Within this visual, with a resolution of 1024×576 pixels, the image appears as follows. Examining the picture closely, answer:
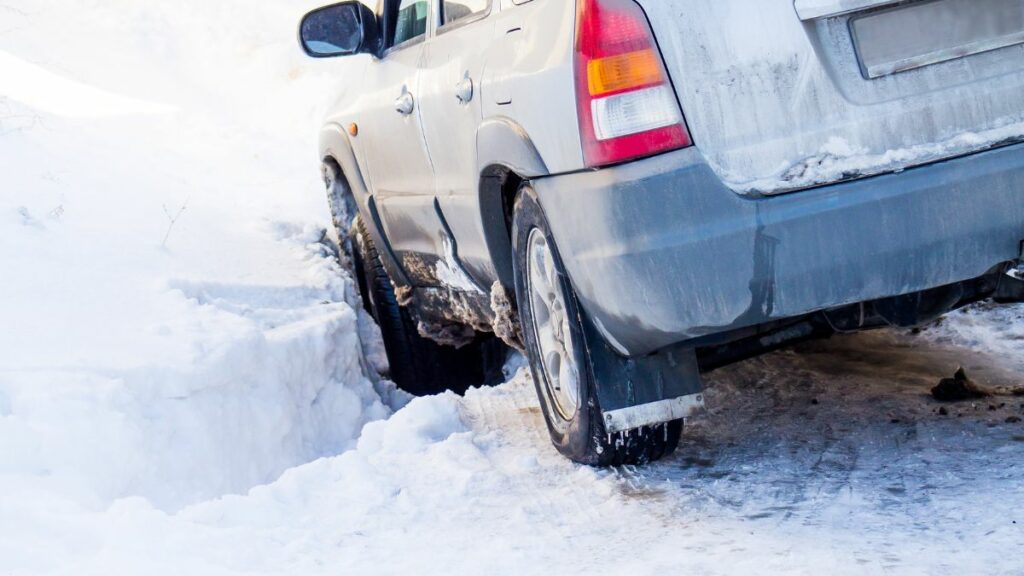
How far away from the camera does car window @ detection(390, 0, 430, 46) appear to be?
491cm

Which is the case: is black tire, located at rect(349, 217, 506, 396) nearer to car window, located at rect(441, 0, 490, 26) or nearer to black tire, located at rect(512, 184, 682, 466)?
car window, located at rect(441, 0, 490, 26)

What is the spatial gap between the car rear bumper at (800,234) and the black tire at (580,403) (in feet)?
1.55

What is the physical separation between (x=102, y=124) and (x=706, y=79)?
29.7ft

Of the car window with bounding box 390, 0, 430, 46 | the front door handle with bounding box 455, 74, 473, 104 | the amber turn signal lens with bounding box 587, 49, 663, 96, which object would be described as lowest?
the front door handle with bounding box 455, 74, 473, 104

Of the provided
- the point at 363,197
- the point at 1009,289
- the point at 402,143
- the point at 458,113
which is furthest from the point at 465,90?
the point at 363,197

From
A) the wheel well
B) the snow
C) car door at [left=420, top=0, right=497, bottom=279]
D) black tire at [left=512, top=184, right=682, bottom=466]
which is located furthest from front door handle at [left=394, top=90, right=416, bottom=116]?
the snow

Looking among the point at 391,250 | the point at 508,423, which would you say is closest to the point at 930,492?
the point at 508,423

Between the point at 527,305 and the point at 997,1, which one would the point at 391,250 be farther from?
the point at 997,1

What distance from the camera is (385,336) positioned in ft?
20.7

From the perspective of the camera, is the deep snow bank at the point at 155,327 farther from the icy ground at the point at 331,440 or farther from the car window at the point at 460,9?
the car window at the point at 460,9

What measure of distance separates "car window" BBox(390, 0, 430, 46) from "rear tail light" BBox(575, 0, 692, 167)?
1808mm

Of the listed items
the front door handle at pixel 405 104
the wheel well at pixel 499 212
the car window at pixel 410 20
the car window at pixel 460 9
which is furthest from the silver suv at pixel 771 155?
the car window at pixel 410 20

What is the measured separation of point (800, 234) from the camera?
3.05 metres

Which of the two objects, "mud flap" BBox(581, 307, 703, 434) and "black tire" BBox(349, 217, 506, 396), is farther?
"black tire" BBox(349, 217, 506, 396)
